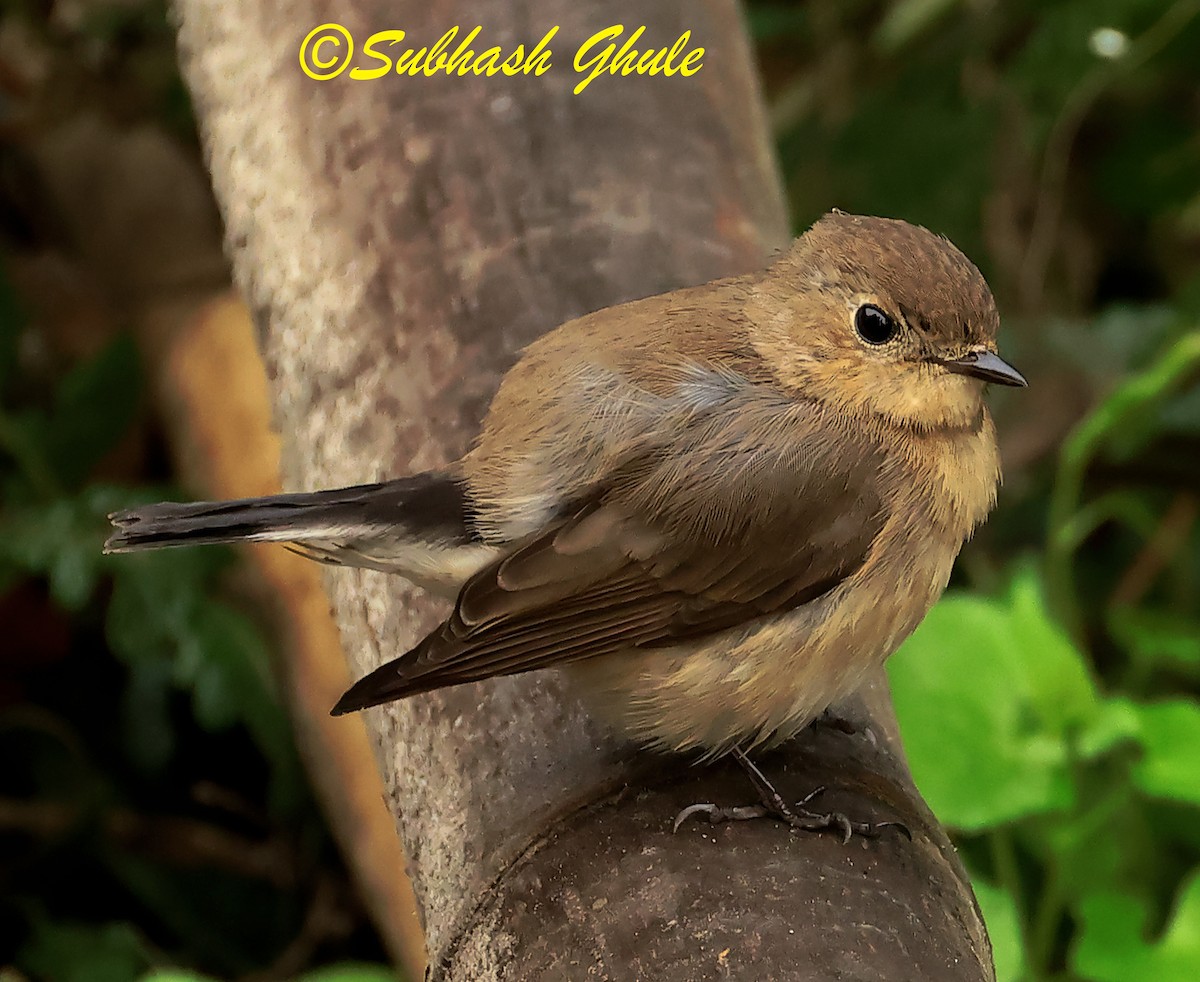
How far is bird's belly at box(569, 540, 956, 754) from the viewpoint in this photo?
5.68 feet

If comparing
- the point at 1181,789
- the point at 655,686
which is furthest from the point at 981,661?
the point at 655,686

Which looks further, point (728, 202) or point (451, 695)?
point (728, 202)

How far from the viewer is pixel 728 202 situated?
228cm

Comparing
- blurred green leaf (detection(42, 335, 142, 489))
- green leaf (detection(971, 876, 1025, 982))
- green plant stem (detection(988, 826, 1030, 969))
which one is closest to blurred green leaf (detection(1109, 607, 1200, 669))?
Result: green plant stem (detection(988, 826, 1030, 969))

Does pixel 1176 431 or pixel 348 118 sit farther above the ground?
pixel 348 118

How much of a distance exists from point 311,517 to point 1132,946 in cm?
138

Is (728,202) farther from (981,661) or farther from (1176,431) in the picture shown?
(1176,431)

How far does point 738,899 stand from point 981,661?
2.94 feet

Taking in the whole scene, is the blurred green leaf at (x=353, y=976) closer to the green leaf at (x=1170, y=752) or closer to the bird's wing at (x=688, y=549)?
the bird's wing at (x=688, y=549)

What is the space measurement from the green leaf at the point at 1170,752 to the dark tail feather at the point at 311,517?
110 cm

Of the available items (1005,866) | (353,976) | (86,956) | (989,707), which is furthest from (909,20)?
(86,956)

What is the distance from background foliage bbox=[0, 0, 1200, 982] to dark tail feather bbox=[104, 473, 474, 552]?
799 millimetres

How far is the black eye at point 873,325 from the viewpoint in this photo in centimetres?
184

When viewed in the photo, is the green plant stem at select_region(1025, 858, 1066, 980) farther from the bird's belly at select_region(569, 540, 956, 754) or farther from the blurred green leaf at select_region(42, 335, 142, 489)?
the blurred green leaf at select_region(42, 335, 142, 489)
